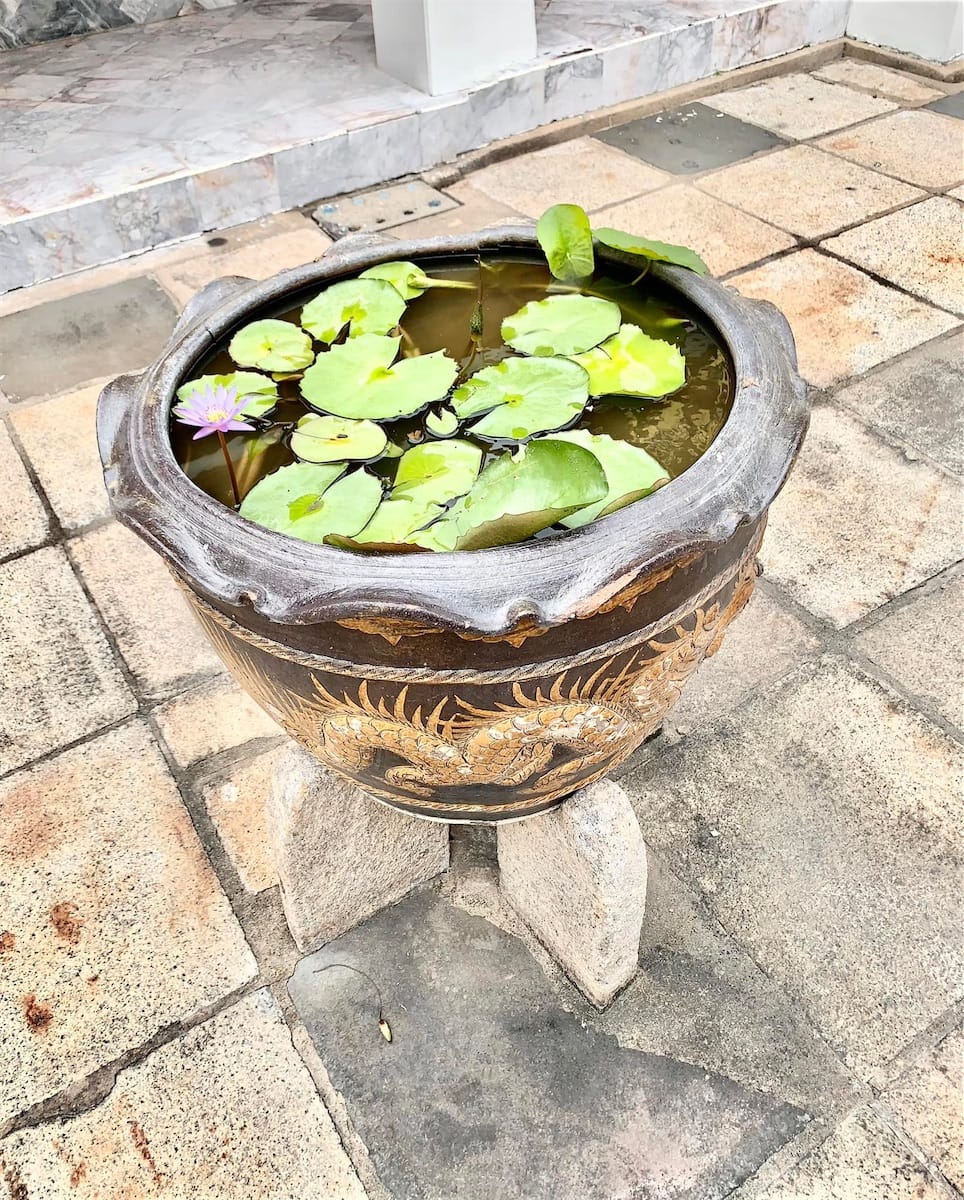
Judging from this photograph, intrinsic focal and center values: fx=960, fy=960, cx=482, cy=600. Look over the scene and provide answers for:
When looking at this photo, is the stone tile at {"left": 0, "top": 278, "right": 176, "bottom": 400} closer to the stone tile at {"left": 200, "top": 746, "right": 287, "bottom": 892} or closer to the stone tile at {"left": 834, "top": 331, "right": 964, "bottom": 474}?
the stone tile at {"left": 200, "top": 746, "right": 287, "bottom": 892}

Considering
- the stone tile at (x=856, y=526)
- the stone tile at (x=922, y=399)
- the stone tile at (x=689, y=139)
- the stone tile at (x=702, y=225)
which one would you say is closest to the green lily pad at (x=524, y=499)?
the stone tile at (x=856, y=526)

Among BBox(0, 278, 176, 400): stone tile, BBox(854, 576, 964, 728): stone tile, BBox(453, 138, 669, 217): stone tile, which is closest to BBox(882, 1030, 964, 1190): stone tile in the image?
BBox(854, 576, 964, 728): stone tile

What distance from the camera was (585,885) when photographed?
1.10 metres

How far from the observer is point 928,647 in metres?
1.62

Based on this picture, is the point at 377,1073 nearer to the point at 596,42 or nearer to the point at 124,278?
the point at 124,278

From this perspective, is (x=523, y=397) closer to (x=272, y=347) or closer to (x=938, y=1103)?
(x=272, y=347)

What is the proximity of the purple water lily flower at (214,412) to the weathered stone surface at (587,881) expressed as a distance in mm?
551

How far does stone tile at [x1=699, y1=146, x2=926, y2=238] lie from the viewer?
272 cm

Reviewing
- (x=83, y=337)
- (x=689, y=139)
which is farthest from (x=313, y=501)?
(x=689, y=139)

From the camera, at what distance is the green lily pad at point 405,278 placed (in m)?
1.12

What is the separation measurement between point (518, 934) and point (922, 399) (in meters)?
1.51

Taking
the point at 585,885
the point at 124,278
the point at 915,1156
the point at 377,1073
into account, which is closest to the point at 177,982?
the point at 377,1073

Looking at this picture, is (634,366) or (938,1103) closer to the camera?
(634,366)

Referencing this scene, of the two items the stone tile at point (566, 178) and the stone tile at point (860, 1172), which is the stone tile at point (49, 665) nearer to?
the stone tile at point (860, 1172)
